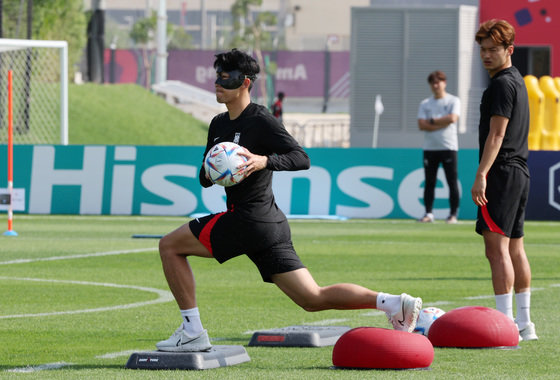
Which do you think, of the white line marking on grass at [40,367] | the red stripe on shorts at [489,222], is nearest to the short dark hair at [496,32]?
the red stripe on shorts at [489,222]

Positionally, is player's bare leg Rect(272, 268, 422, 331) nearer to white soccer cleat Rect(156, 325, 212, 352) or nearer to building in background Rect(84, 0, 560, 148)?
white soccer cleat Rect(156, 325, 212, 352)

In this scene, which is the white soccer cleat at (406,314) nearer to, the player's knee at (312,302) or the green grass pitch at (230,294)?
the green grass pitch at (230,294)

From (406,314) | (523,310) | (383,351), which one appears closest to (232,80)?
(406,314)

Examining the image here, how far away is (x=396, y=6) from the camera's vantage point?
139 feet

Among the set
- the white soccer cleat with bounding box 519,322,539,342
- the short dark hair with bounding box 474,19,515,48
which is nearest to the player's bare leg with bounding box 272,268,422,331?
the white soccer cleat with bounding box 519,322,539,342

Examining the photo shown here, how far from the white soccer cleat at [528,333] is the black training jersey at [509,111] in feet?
3.73

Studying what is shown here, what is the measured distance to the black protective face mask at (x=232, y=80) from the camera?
8125mm

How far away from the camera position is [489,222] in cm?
930

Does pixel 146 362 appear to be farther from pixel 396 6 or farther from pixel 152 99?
pixel 152 99

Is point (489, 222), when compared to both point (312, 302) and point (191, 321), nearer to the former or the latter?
point (312, 302)

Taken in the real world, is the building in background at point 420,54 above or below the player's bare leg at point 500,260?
above

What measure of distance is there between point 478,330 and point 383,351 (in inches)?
47.3

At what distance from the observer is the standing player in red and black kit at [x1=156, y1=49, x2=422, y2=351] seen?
802 centimetres

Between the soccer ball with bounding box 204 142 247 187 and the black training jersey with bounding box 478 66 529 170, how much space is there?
2.19 m
